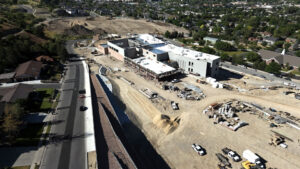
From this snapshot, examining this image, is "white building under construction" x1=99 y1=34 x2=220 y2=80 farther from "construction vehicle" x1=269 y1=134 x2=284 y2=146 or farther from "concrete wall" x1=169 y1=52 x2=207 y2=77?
"construction vehicle" x1=269 y1=134 x2=284 y2=146

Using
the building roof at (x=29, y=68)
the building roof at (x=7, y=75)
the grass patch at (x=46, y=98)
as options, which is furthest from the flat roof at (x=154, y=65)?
the building roof at (x=7, y=75)

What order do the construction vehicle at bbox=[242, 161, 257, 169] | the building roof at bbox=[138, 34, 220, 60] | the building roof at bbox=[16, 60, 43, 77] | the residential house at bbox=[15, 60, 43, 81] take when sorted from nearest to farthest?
the construction vehicle at bbox=[242, 161, 257, 169]
the residential house at bbox=[15, 60, 43, 81]
the building roof at bbox=[16, 60, 43, 77]
the building roof at bbox=[138, 34, 220, 60]

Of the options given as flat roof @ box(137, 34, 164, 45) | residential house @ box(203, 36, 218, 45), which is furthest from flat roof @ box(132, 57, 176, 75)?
residential house @ box(203, 36, 218, 45)

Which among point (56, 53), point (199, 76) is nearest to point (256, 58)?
point (199, 76)

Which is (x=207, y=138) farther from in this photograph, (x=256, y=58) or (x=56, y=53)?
(x=56, y=53)

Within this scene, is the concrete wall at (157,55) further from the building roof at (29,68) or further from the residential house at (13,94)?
the residential house at (13,94)

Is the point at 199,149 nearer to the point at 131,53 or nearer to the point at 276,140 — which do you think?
the point at 276,140
